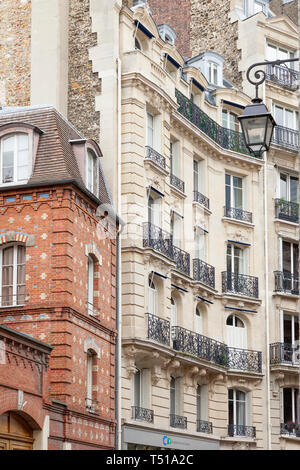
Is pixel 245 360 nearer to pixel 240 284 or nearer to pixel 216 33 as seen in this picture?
pixel 240 284

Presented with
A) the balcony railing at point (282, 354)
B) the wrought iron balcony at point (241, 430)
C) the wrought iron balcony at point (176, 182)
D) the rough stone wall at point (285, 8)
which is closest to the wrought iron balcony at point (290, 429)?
the wrought iron balcony at point (241, 430)

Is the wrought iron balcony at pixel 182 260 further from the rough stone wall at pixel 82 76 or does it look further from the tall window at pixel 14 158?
the tall window at pixel 14 158

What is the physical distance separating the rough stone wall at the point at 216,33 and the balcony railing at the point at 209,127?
3.60 m

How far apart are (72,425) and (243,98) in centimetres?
1710

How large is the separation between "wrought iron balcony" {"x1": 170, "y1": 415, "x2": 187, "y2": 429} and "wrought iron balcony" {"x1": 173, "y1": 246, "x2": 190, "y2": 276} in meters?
4.49

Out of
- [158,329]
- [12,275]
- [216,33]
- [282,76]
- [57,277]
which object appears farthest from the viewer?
[216,33]

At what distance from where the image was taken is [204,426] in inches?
1341

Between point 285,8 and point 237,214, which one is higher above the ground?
point 285,8

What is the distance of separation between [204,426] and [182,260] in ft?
17.8

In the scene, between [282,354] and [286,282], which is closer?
[282,354]

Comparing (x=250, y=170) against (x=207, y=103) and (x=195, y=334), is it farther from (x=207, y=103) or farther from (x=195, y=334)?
(x=195, y=334)

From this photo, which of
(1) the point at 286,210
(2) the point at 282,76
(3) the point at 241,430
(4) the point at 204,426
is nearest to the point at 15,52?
(1) the point at 286,210

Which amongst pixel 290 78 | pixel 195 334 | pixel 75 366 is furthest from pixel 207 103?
pixel 75 366

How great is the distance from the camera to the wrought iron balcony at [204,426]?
33875 millimetres
